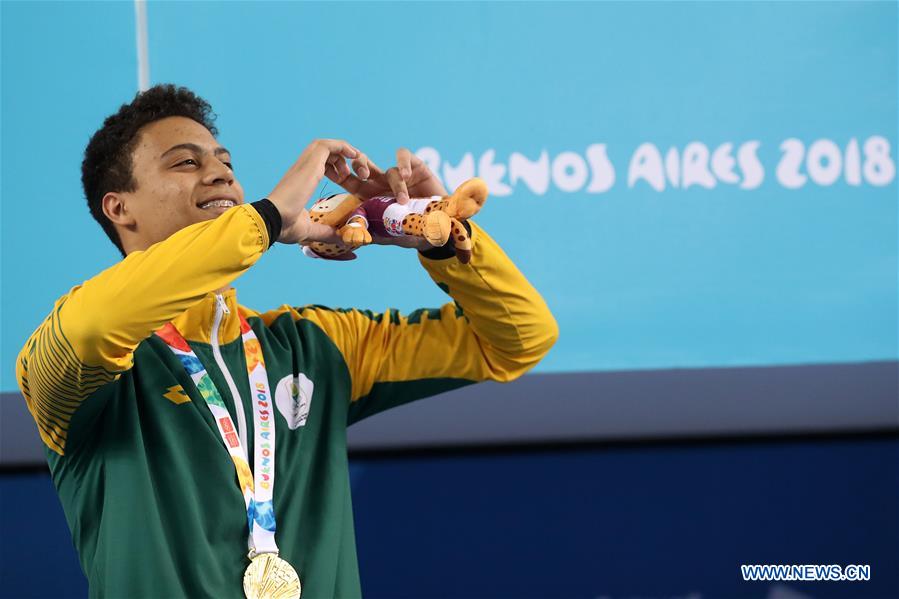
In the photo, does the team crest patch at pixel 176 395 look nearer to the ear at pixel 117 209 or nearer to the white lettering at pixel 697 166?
the ear at pixel 117 209

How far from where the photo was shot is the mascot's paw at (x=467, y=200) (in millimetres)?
1394

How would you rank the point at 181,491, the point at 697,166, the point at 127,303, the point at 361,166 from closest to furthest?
the point at 127,303
the point at 181,491
the point at 361,166
the point at 697,166

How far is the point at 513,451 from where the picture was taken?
2.29 metres

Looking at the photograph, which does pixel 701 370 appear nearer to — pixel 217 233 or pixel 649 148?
pixel 649 148

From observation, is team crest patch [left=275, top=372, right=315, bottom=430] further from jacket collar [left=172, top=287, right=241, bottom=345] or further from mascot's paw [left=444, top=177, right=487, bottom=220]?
mascot's paw [left=444, top=177, right=487, bottom=220]

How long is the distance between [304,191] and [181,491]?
415 mm

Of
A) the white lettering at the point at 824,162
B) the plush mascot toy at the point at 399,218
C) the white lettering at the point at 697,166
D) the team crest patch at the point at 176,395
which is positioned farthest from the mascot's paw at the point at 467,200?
the white lettering at the point at 824,162

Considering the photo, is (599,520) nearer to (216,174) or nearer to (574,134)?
(574,134)

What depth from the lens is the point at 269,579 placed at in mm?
1327

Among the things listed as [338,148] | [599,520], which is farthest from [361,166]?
[599,520]

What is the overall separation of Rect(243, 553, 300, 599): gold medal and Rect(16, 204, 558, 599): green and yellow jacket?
0.9 inches

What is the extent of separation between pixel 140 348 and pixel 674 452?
1295 millimetres

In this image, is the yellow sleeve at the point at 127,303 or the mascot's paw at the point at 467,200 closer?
the yellow sleeve at the point at 127,303

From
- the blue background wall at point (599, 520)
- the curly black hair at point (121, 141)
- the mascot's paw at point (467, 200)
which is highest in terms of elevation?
the curly black hair at point (121, 141)
